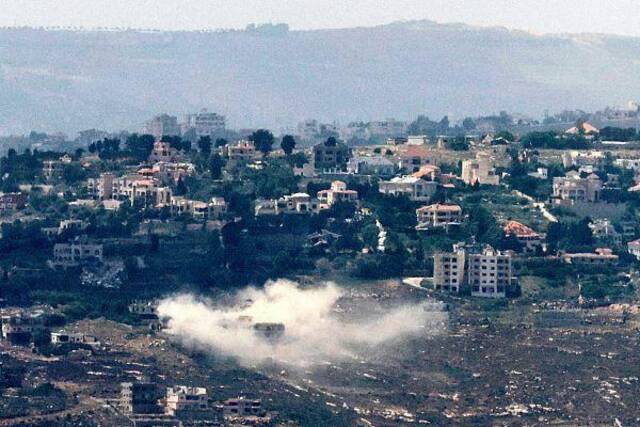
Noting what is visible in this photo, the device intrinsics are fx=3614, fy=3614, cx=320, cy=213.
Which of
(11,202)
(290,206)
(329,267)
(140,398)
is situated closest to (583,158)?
(290,206)

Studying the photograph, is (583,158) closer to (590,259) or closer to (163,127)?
(590,259)

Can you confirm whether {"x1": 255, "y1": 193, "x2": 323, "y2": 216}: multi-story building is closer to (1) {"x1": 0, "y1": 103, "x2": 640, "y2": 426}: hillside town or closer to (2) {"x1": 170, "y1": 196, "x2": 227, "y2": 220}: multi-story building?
(1) {"x1": 0, "y1": 103, "x2": 640, "y2": 426}: hillside town

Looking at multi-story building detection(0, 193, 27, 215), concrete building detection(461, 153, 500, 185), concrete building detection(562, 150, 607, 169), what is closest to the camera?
multi-story building detection(0, 193, 27, 215)

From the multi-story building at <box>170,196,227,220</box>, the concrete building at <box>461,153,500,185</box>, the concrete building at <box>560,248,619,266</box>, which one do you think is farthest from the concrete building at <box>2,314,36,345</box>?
the concrete building at <box>461,153,500,185</box>

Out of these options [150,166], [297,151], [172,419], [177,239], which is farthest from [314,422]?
[297,151]

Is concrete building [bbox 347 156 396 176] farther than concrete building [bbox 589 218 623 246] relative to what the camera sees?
Yes

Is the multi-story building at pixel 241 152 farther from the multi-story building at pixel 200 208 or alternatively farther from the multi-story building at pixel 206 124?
the multi-story building at pixel 206 124
